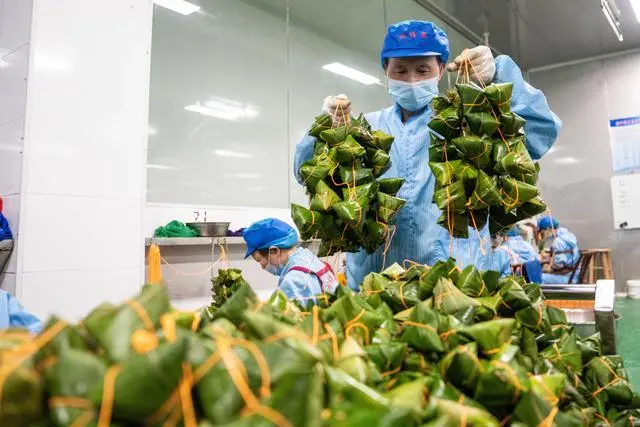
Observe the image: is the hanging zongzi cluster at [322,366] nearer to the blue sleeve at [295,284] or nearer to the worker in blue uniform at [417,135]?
the worker in blue uniform at [417,135]

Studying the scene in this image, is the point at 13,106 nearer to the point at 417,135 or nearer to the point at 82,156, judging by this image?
the point at 82,156

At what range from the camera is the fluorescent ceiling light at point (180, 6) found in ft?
15.0

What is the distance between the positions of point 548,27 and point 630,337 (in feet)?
18.6

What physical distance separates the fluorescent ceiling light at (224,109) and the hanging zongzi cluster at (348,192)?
Answer: 3.25m

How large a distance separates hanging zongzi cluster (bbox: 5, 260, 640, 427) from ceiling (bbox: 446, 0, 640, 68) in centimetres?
709

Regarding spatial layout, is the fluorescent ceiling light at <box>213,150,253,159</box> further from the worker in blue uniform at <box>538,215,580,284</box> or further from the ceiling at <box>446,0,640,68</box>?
the worker in blue uniform at <box>538,215,580,284</box>

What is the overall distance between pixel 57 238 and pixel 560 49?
9091 mm

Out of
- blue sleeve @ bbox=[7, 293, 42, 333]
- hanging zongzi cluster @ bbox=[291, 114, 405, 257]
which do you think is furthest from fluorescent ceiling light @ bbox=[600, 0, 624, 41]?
blue sleeve @ bbox=[7, 293, 42, 333]

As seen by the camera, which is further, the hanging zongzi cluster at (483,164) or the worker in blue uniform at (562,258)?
the worker in blue uniform at (562,258)

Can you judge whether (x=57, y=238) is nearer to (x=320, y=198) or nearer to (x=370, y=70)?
(x=320, y=198)

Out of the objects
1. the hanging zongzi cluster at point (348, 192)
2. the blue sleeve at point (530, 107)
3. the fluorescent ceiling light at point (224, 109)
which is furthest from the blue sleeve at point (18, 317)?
the fluorescent ceiling light at point (224, 109)

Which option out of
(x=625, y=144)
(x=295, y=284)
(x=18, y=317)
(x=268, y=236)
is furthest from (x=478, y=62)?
(x=625, y=144)

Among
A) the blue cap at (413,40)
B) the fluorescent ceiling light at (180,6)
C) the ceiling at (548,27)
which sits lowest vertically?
the blue cap at (413,40)

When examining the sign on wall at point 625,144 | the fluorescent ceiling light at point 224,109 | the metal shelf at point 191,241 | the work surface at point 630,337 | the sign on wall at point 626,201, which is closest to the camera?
the work surface at point 630,337
